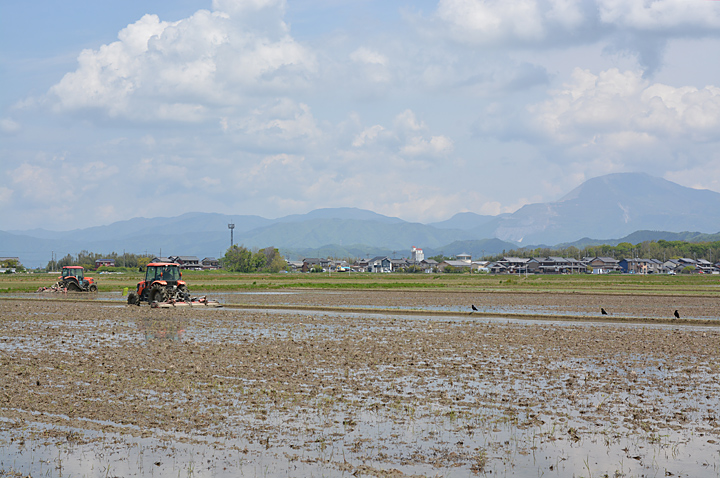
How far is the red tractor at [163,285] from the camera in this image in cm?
3428

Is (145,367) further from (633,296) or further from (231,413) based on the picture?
(633,296)

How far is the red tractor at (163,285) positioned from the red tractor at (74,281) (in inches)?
754

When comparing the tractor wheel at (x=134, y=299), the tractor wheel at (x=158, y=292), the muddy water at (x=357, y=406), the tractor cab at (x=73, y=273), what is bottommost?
the muddy water at (x=357, y=406)

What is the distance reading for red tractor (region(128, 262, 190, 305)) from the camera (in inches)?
1350

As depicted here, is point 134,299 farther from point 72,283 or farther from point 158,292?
point 72,283

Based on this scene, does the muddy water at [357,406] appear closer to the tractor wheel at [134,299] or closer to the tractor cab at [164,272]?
the tractor cab at [164,272]

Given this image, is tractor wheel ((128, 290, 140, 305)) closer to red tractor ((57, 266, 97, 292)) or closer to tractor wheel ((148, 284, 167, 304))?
tractor wheel ((148, 284, 167, 304))

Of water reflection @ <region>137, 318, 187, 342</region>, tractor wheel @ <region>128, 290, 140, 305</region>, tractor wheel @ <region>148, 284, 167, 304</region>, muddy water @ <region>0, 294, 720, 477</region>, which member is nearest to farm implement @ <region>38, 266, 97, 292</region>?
tractor wheel @ <region>128, 290, 140, 305</region>

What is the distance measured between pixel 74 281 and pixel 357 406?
47468 millimetres

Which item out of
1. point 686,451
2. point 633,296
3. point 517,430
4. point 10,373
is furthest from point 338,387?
point 633,296

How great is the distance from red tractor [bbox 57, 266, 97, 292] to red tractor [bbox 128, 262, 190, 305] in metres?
19.2

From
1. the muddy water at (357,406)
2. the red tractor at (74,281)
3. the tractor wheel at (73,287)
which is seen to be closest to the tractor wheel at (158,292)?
the muddy water at (357,406)

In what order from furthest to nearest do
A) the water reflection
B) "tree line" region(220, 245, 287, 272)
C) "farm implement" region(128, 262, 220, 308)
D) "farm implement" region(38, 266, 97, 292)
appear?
"tree line" region(220, 245, 287, 272) < "farm implement" region(38, 266, 97, 292) < "farm implement" region(128, 262, 220, 308) < the water reflection

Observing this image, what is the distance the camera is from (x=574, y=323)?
91.5ft
